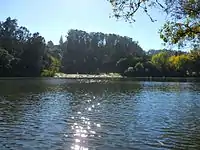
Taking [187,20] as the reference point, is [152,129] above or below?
below

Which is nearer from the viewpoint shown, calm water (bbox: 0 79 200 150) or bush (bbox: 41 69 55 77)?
calm water (bbox: 0 79 200 150)

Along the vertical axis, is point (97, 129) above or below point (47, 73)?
below

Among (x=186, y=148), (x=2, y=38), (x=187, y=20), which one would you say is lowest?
(x=186, y=148)

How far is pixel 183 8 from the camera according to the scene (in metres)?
17.6

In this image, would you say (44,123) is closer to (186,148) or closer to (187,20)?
(186,148)

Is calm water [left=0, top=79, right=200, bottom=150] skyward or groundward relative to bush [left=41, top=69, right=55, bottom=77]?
groundward

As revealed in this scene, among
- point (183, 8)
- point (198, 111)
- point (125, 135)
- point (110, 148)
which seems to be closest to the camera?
point (183, 8)

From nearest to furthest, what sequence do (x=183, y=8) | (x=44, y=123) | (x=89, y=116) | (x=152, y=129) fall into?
1. (x=183, y=8)
2. (x=152, y=129)
3. (x=44, y=123)
4. (x=89, y=116)

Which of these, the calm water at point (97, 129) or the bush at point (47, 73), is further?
the bush at point (47, 73)

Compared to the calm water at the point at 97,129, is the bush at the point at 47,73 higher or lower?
higher

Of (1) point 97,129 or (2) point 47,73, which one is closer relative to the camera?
(1) point 97,129

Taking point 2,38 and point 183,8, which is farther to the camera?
point 2,38

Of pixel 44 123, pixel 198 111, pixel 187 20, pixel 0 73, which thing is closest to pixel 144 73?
pixel 0 73

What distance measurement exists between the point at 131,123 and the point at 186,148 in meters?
9.81
